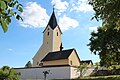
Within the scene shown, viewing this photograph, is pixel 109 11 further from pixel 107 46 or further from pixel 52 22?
pixel 52 22

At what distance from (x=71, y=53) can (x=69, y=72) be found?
53.5 ft

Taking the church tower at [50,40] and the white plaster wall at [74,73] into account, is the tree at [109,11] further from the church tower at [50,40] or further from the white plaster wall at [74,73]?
the church tower at [50,40]

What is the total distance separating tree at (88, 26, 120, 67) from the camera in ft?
97.8

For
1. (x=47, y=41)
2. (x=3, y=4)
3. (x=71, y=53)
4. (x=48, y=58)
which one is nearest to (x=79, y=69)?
(x=71, y=53)

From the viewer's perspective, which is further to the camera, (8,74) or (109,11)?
(109,11)

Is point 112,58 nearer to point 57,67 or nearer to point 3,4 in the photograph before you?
point 57,67

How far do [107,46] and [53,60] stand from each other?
2277 centimetres

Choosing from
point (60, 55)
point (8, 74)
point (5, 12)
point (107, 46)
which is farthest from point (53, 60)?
point (5, 12)

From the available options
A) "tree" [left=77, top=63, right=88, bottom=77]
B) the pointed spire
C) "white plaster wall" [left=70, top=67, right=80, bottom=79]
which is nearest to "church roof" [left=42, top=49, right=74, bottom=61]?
"tree" [left=77, top=63, right=88, bottom=77]

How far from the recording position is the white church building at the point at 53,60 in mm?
35125

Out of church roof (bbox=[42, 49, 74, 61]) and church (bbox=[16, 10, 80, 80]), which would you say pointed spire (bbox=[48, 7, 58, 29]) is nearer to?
church (bbox=[16, 10, 80, 80])

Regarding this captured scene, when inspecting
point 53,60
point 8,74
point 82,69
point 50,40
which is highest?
point 50,40

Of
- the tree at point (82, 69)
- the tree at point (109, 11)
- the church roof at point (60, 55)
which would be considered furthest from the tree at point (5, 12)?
the church roof at point (60, 55)

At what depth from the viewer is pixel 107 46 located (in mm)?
30984
